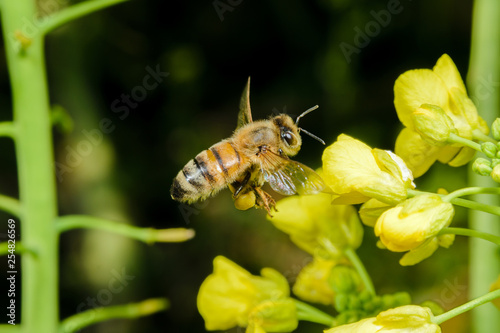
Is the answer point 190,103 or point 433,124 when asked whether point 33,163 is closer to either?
point 433,124

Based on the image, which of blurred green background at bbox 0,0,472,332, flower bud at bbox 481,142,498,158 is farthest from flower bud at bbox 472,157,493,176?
blurred green background at bbox 0,0,472,332

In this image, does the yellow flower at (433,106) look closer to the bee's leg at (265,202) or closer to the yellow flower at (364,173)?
the yellow flower at (364,173)

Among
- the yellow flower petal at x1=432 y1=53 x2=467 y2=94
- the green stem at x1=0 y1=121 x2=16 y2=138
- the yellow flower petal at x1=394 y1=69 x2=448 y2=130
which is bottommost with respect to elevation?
the yellow flower petal at x1=394 y1=69 x2=448 y2=130

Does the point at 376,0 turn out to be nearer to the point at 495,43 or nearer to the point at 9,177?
the point at 495,43

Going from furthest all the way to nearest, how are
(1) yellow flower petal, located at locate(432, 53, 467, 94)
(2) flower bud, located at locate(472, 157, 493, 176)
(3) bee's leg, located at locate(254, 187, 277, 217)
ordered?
(3) bee's leg, located at locate(254, 187, 277, 217) < (1) yellow flower petal, located at locate(432, 53, 467, 94) < (2) flower bud, located at locate(472, 157, 493, 176)

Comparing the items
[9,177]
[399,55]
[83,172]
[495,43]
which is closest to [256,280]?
[495,43]

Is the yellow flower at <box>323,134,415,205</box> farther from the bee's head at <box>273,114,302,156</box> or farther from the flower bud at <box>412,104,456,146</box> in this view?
the bee's head at <box>273,114,302,156</box>
